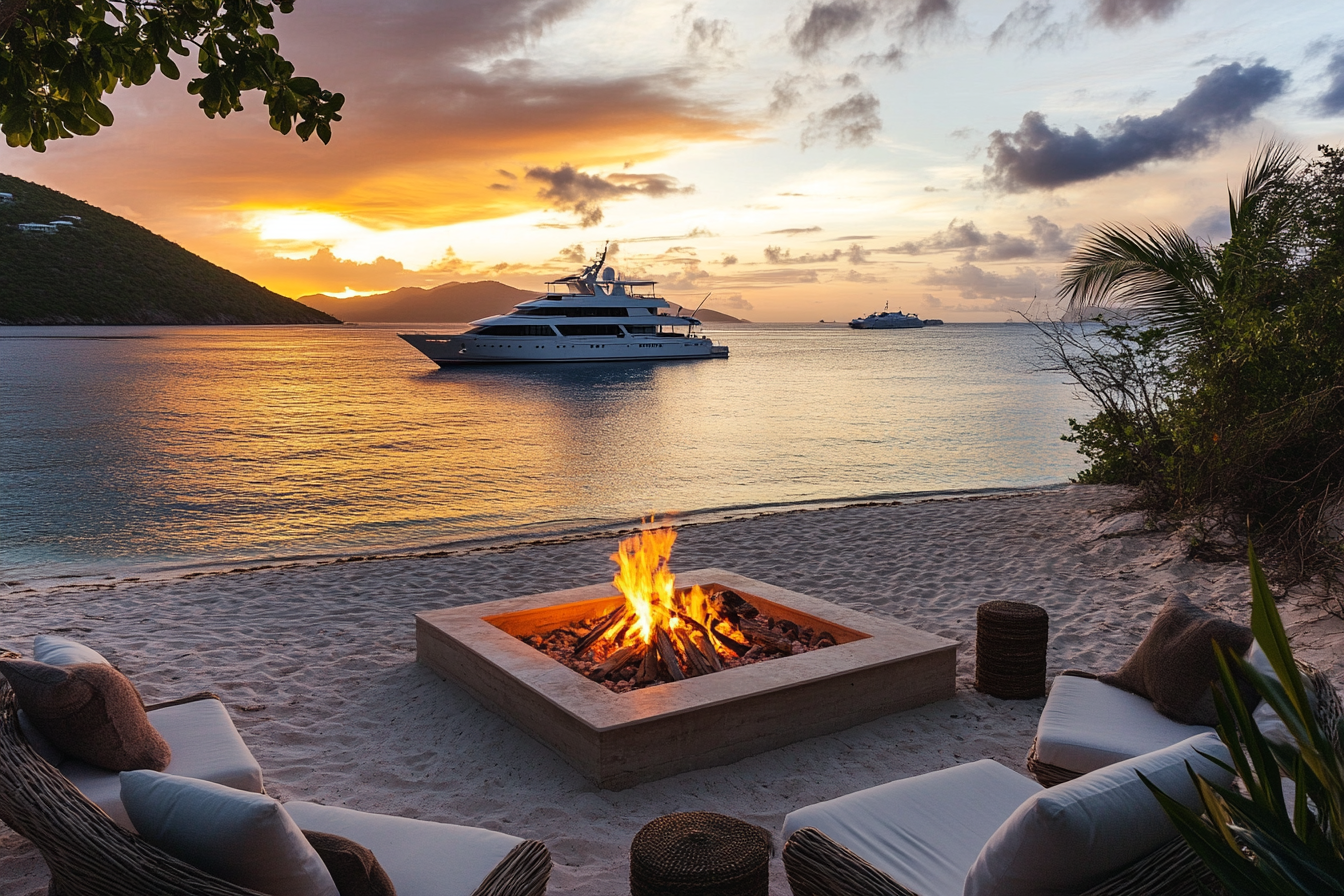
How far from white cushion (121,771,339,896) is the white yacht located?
1693 inches

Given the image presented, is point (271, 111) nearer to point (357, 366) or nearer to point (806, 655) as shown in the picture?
point (806, 655)

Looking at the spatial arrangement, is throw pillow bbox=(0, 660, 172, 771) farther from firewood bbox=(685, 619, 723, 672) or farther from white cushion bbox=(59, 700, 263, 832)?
firewood bbox=(685, 619, 723, 672)

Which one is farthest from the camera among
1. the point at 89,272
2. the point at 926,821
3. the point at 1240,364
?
the point at 89,272

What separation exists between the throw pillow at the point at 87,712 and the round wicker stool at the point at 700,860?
160 cm

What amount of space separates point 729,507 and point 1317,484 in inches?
286

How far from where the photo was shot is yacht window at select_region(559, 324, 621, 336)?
1773 inches

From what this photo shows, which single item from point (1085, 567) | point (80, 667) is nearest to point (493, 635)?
point (80, 667)

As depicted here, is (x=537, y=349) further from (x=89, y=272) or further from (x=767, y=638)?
(x=89, y=272)

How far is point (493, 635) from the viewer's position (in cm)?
455

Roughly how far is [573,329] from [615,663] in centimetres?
4199

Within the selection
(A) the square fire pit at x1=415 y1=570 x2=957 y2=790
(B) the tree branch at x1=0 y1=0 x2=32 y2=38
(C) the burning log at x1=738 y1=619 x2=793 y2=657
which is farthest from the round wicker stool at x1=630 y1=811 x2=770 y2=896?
(B) the tree branch at x1=0 y1=0 x2=32 y2=38

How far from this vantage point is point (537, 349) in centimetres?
4462

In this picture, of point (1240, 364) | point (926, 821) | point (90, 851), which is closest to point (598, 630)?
point (926, 821)

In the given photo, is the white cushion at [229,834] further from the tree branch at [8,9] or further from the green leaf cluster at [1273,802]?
the tree branch at [8,9]
